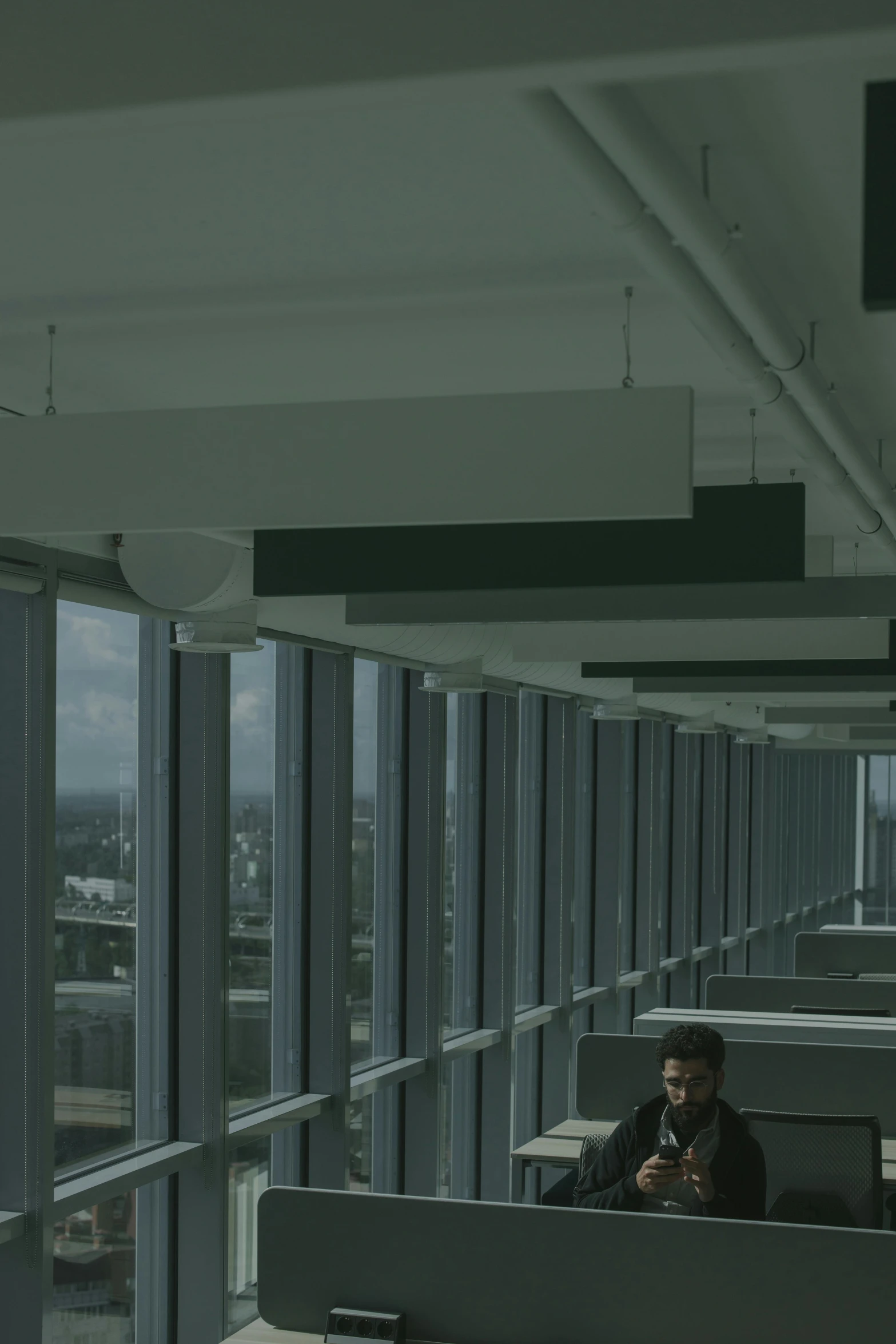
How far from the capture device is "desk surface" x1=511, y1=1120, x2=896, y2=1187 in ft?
19.5

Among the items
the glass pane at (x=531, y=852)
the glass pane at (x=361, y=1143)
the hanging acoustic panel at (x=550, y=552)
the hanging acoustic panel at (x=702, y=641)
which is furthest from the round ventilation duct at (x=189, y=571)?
the glass pane at (x=531, y=852)

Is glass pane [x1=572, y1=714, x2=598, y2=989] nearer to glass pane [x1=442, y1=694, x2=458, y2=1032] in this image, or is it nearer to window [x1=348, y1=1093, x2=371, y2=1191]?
glass pane [x1=442, y1=694, x2=458, y2=1032]

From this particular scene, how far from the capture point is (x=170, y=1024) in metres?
6.37

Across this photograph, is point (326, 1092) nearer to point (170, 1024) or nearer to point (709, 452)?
point (170, 1024)

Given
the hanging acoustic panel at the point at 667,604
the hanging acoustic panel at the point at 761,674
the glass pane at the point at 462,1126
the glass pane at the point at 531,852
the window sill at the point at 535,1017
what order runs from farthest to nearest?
the glass pane at the point at 531,852
the window sill at the point at 535,1017
the glass pane at the point at 462,1126
the hanging acoustic panel at the point at 761,674
the hanging acoustic panel at the point at 667,604

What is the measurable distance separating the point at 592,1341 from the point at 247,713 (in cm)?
407

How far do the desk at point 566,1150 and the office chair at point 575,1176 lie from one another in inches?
2.9

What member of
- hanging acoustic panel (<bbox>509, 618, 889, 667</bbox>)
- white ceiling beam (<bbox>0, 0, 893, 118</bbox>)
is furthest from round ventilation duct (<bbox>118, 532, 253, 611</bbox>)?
white ceiling beam (<bbox>0, 0, 893, 118</bbox>)

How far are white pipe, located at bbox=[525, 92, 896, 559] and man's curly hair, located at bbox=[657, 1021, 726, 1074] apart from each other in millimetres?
1797

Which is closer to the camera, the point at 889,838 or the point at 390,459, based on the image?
the point at 390,459

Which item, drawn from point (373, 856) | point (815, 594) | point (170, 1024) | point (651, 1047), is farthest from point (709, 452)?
point (373, 856)

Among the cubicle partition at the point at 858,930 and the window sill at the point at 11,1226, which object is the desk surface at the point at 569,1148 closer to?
the window sill at the point at 11,1226

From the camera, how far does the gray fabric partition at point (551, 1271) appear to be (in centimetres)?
338

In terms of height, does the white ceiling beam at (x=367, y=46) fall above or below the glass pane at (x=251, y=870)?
above
